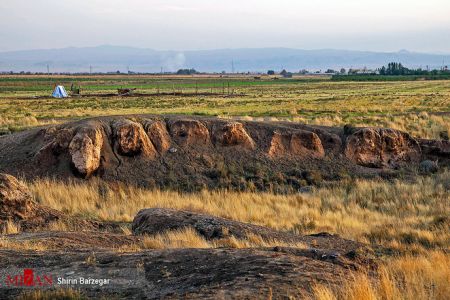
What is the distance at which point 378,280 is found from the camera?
23.2 ft

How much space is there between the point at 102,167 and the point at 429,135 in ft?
64.4

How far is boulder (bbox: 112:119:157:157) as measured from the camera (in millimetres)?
20281

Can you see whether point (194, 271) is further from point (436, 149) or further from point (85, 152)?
point (436, 149)

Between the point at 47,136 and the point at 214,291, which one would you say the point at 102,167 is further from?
the point at 214,291

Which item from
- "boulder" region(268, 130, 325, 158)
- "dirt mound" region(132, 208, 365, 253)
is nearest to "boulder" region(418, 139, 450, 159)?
"boulder" region(268, 130, 325, 158)

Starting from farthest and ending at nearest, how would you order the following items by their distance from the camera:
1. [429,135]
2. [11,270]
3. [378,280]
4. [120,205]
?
[429,135] → [120,205] → [11,270] → [378,280]

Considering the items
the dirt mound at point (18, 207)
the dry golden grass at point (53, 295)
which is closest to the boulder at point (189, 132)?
the dirt mound at point (18, 207)

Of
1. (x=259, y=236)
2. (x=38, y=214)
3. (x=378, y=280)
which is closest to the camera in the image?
(x=378, y=280)

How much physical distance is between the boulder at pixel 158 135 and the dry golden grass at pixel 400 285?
13.6 meters

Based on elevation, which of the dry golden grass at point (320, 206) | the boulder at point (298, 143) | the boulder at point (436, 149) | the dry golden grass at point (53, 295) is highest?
the dry golden grass at point (53, 295)

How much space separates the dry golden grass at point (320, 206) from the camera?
14.3 m

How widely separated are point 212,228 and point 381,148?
13468mm

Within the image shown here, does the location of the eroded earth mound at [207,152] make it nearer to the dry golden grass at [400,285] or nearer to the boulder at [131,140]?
the boulder at [131,140]

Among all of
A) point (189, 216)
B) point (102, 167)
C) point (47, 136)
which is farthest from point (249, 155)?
point (189, 216)
